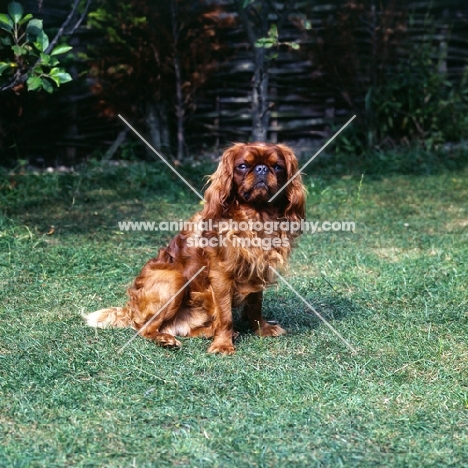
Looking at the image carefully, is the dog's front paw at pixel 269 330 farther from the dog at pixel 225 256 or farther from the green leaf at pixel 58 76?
the green leaf at pixel 58 76

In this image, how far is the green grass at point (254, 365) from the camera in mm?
3213

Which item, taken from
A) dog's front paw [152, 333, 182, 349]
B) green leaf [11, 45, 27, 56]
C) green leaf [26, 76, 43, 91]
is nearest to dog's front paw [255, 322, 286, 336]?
dog's front paw [152, 333, 182, 349]

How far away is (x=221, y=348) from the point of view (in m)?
4.32

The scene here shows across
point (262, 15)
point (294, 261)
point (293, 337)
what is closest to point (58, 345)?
point (293, 337)

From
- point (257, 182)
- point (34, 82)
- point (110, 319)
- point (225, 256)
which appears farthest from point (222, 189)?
point (34, 82)

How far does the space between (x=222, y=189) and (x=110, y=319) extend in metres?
1.00

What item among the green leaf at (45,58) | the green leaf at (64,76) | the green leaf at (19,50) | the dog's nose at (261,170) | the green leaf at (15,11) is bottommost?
the dog's nose at (261,170)

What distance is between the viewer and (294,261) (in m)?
6.15

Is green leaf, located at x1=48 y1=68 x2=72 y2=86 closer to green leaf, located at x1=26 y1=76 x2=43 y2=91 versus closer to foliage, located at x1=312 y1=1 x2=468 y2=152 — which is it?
green leaf, located at x1=26 y1=76 x2=43 y2=91

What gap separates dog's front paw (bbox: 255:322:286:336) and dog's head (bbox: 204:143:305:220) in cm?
65

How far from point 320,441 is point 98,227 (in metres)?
4.13

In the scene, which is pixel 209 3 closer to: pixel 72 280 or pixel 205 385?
pixel 72 280

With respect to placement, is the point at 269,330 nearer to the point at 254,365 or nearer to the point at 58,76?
the point at 254,365

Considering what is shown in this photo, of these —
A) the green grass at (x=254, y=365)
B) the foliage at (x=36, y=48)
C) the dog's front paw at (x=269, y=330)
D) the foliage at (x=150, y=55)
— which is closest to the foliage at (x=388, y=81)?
the foliage at (x=150, y=55)
